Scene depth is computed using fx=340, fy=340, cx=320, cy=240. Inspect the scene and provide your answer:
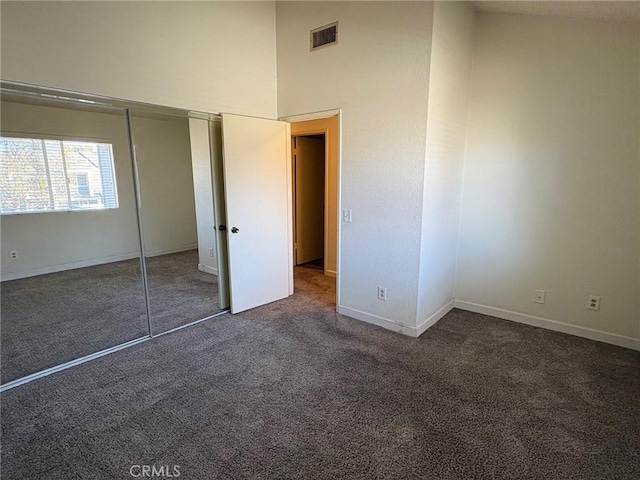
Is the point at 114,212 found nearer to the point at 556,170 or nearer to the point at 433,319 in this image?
the point at 433,319

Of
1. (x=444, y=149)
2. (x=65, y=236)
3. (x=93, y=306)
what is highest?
(x=444, y=149)

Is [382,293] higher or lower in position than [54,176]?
lower

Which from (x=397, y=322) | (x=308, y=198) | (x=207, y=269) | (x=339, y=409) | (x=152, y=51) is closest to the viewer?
(x=339, y=409)

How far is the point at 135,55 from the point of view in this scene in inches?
106

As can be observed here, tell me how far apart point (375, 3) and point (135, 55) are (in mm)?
2020

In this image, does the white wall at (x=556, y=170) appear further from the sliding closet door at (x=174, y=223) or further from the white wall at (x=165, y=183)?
the white wall at (x=165, y=183)

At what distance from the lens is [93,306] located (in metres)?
3.52

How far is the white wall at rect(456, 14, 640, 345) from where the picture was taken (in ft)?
8.91

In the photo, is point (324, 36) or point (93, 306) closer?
point (324, 36)

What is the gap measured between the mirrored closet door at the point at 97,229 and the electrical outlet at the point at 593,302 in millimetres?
3477

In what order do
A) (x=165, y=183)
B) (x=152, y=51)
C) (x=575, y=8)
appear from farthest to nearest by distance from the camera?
(x=165, y=183) < (x=152, y=51) < (x=575, y=8)

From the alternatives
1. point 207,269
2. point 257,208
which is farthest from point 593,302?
point 207,269

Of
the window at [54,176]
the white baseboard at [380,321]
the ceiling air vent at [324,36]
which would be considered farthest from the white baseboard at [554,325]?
the window at [54,176]

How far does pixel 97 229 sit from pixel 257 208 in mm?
1691
